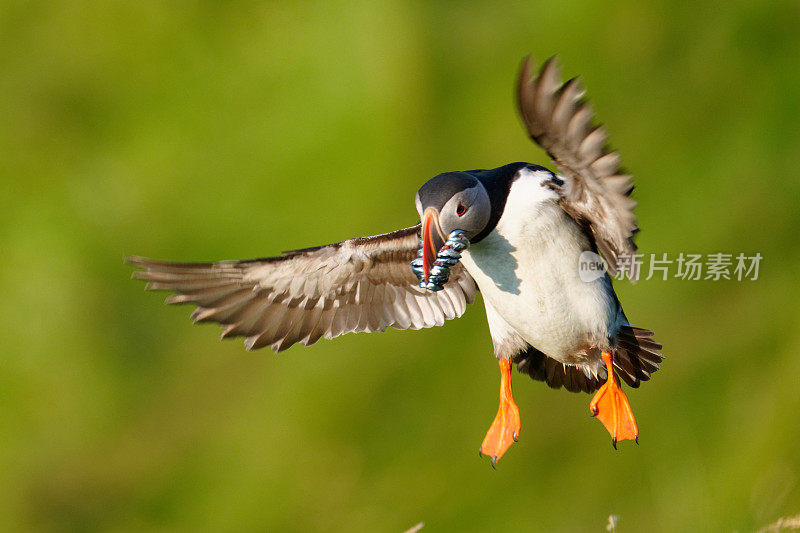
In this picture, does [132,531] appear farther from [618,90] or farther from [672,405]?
[618,90]

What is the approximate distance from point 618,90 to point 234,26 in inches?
235

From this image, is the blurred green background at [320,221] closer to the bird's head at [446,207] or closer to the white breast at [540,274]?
the white breast at [540,274]

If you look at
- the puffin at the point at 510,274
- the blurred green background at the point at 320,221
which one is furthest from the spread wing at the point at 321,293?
the blurred green background at the point at 320,221

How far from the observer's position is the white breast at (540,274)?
4.85 meters

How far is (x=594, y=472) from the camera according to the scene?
11359mm

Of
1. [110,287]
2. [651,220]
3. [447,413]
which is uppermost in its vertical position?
[651,220]

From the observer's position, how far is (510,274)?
16.2 feet

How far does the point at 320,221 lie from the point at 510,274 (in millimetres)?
8363

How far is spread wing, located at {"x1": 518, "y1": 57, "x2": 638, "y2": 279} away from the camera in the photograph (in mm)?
3887

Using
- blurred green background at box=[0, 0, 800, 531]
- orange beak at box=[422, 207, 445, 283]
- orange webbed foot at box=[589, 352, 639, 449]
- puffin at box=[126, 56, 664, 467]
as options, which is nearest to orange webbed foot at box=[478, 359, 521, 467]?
puffin at box=[126, 56, 664, 467]

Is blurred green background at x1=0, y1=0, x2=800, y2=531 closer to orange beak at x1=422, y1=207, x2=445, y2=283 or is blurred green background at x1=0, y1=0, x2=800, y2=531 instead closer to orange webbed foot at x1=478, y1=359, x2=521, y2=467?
orange webbed foot at x1=478, y1=359, x2=521, y2=467

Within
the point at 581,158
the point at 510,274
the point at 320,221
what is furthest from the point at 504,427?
the point at 320,221

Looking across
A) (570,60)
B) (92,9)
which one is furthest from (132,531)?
(570,60)

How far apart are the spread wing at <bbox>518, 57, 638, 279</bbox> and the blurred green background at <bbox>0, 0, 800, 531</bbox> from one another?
675cm
